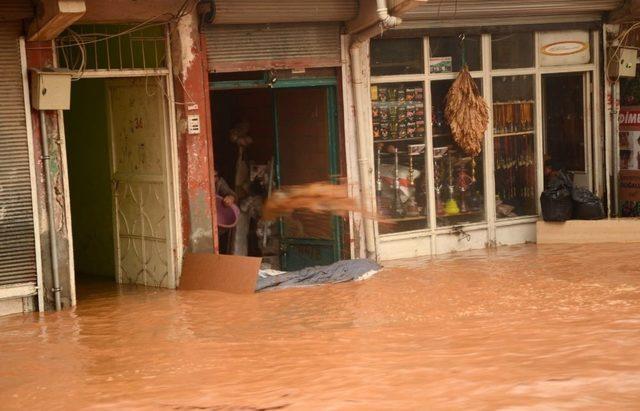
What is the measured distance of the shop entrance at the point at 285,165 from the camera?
49.6 feet

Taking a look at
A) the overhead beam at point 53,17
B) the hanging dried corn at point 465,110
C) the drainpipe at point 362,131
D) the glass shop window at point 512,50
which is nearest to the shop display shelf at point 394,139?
the drainpipe at point 362,131

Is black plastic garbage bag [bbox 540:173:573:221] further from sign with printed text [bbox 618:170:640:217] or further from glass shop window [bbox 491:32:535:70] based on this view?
glass shop window [bbox 491:32:535:70]

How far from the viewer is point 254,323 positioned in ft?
38.6

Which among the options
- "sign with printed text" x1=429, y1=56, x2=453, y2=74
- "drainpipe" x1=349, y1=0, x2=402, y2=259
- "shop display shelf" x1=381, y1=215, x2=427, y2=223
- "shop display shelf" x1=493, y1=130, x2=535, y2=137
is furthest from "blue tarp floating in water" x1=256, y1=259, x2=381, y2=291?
"shop display shelf" x1=493, y1=130, x2=535, y2=137

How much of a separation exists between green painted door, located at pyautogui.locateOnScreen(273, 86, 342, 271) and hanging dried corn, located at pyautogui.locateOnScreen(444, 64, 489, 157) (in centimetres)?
179

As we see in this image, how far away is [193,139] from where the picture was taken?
537 inches

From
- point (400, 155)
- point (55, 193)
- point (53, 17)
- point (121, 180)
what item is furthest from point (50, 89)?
point (400, 155)

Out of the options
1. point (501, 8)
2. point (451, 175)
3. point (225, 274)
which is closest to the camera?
point (225, 274)

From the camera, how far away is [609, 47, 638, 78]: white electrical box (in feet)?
54.4

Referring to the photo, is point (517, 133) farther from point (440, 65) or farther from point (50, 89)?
point (50, 89)

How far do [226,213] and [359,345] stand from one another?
16.8 feet

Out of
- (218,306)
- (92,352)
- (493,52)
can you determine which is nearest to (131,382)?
(92,352)

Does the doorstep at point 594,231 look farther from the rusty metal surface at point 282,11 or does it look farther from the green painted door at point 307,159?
the rusty metal surface at point 282,11

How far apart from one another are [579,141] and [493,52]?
6.82 feet
